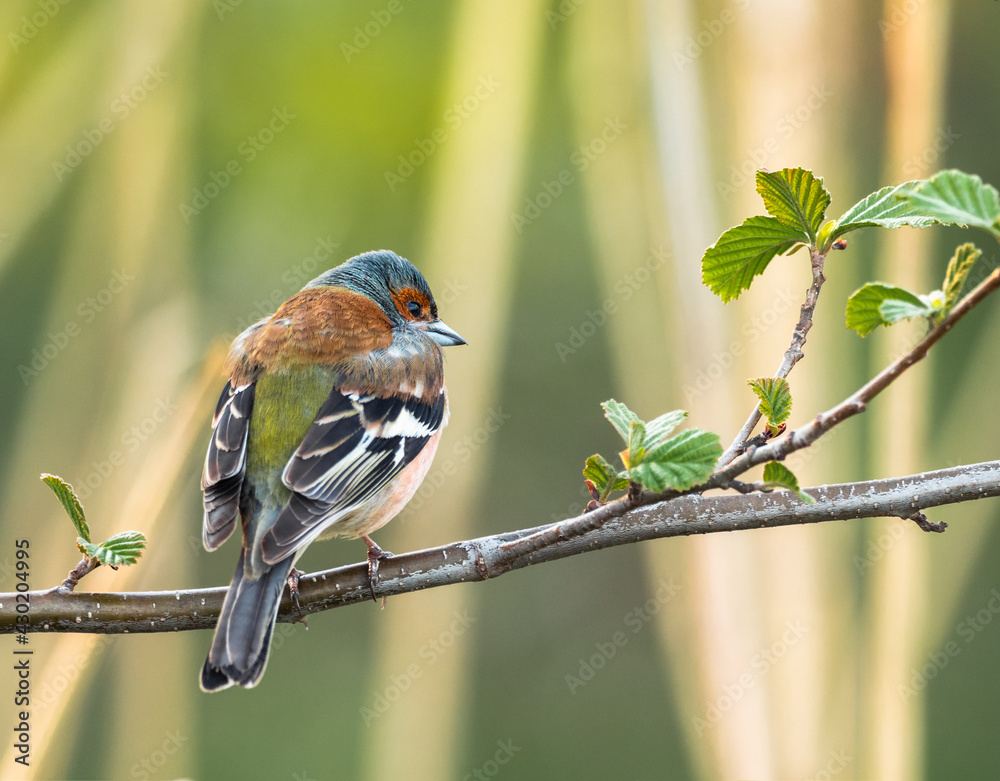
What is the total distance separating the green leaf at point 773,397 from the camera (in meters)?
0.99

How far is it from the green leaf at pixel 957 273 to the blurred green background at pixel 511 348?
1314 millimetres

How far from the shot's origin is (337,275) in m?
2.19

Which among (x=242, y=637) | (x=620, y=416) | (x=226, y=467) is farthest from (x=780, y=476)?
(x=226, y=467)

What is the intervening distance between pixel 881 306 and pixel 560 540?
0.40 meters

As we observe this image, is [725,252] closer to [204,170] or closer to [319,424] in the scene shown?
[319,424]

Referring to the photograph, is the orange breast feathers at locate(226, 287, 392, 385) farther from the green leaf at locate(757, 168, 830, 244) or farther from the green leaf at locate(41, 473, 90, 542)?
the green leaf at locate(757, 168, 830, 244)

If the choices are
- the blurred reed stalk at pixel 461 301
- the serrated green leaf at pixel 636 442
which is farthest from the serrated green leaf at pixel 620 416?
the blurred reed stalk at pixel 461 301

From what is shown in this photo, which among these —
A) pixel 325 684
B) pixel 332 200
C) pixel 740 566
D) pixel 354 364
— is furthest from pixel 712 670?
pixel 332 200

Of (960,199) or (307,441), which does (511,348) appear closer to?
(307,441)

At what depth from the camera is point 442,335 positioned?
2.10 meters

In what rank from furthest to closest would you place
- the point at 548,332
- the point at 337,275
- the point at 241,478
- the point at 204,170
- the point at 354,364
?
the point at 548,332
the point at 204,170
the point at 337,275
the point at 354,364
the point at 241,478

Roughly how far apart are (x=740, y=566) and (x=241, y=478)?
1.17m

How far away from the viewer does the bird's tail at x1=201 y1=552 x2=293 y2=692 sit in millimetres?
1146

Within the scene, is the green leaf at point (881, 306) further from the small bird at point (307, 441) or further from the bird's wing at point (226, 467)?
the bird's wing at point (226, 467)
